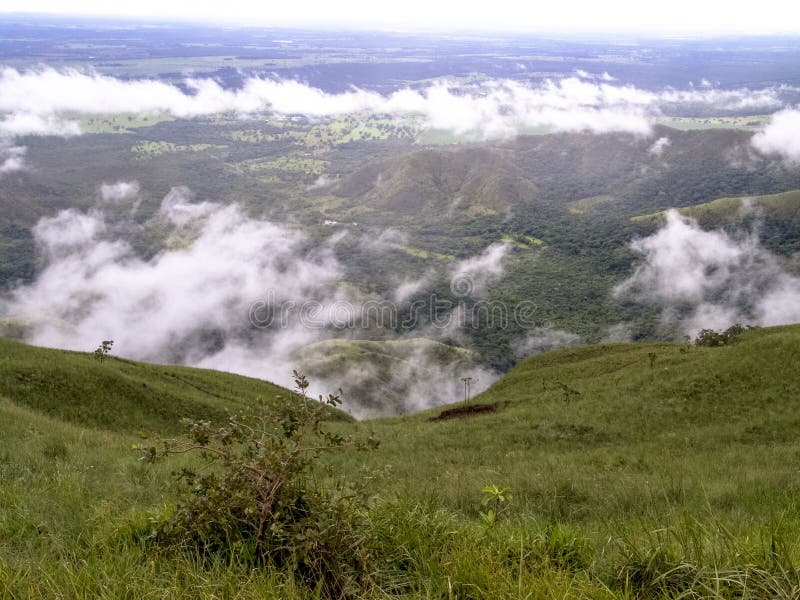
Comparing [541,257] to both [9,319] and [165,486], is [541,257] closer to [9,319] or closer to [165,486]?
[9,319]

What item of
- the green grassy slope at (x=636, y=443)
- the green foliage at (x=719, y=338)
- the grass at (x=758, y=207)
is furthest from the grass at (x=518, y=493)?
the grass at (x=758, y=207)

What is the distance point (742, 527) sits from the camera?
467 centimetres

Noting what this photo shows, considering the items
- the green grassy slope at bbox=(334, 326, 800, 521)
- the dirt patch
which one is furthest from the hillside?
the dirt patch

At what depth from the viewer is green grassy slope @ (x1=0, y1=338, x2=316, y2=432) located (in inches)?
1013

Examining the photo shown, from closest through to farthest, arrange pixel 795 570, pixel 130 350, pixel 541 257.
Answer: pixel 795 570 < pixel 130 350 < pixel 541 257

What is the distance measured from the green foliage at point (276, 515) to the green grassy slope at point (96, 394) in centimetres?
2109

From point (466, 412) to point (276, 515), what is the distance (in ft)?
108

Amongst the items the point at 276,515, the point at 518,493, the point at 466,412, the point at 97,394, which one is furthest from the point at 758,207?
the point at 276,515

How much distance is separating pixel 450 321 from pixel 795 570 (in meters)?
144

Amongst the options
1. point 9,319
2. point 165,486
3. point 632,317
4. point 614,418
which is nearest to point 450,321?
point 632,317

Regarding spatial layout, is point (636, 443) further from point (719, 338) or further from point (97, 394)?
point (719, 338)

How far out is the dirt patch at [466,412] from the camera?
114 feet

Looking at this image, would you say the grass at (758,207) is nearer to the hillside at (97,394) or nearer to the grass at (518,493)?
the grass at (518,493)

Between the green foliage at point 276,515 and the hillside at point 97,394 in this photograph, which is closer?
Result: the green foliage at point 276,515
